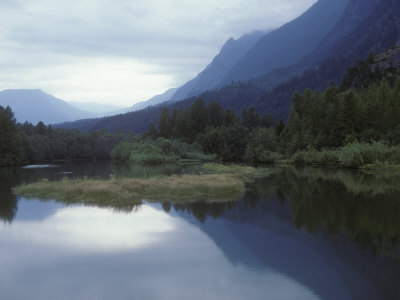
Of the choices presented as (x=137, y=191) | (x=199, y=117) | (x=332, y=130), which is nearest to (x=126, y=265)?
(x=137, y=191)

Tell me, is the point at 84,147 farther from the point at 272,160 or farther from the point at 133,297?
the point at 133,297

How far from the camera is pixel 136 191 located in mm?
35844

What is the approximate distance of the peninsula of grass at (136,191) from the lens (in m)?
32.8

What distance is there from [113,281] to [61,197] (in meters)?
22.3

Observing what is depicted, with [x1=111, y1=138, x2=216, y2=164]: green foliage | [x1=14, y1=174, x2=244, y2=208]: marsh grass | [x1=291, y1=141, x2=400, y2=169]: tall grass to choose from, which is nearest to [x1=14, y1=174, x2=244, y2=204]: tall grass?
[x1=14, y1=174, x2=244, y2=208]: marsh grass

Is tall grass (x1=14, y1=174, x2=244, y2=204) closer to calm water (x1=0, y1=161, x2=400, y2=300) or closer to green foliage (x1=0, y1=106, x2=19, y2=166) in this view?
calm water (x1=0, y1=161, x2=400, y2=300)

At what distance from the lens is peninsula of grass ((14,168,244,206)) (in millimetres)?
32781

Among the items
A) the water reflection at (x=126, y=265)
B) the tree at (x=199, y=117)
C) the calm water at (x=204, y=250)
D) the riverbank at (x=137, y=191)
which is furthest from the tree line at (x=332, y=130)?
the water reflection at (x=126, y=265)

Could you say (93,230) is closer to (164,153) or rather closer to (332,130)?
(332,130)

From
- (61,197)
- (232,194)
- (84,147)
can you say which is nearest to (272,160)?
(232,194)

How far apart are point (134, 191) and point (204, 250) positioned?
18.5 metres

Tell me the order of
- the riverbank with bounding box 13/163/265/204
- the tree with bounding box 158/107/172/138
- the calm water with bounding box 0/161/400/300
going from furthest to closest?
the tree with bounding box 158/107/172/138, the riverbank with bounding box 13/163/265/204, the calm water with bounding box 0/161/400/300

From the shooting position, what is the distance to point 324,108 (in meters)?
87.1

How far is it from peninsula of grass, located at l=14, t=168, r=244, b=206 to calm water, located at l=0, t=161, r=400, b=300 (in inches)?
93.5
